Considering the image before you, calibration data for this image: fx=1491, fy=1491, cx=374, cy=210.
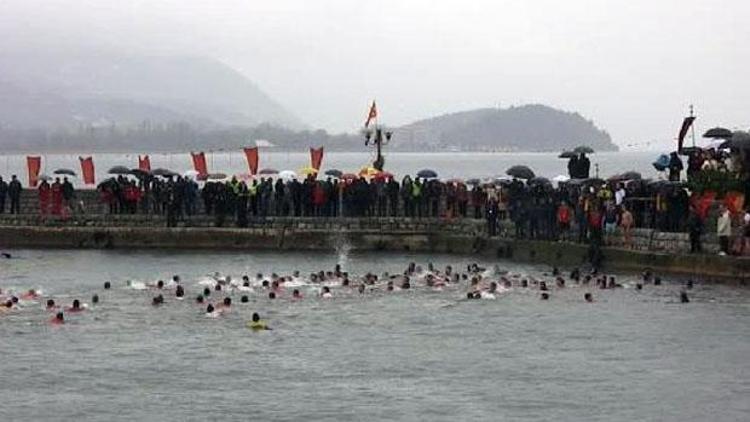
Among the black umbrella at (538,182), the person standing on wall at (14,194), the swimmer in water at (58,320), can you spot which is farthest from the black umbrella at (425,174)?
the swimmer in water at (58,320)

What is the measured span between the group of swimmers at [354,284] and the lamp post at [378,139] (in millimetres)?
17495

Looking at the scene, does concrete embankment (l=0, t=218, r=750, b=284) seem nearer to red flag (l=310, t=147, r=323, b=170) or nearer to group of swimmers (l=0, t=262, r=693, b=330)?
group of swimmers (l=0, t=262, r=693, b=330)

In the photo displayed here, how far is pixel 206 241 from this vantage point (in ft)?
182

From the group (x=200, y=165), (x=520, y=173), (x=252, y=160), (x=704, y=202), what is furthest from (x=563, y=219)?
(x=200, y=165)

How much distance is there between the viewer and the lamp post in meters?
63.9

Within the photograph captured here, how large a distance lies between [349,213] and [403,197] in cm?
211

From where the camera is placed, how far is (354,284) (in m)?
44.3

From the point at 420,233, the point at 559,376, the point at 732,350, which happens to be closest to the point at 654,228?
the point at 420,233

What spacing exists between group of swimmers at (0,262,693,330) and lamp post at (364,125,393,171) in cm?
1749

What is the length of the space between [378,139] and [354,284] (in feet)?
64.8

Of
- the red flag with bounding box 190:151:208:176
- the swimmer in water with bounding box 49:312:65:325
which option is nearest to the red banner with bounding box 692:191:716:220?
the swimmer in water with bounding box 49:312:65:325

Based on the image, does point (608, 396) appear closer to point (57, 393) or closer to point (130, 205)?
point (57, 393)

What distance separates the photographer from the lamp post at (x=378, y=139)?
6388 cm

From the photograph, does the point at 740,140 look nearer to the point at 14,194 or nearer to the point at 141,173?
the point at 141,173
